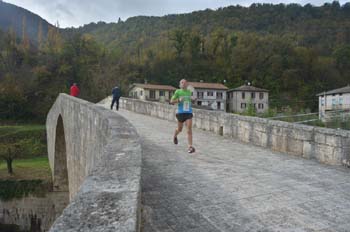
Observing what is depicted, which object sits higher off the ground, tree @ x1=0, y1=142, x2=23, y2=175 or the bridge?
the bridge

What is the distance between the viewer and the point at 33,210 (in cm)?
2172

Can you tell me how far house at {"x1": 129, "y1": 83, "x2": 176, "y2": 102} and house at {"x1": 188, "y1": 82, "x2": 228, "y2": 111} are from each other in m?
5.11

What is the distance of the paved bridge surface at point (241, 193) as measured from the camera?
10.1 ft

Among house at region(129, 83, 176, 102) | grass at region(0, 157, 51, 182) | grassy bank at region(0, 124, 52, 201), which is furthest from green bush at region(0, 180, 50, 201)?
house at region(129, 83, 176, 102)

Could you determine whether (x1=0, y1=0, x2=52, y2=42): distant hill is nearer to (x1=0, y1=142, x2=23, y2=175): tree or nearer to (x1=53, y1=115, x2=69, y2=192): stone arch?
(x1=0, y1=142, x2=23, y2=175): tree

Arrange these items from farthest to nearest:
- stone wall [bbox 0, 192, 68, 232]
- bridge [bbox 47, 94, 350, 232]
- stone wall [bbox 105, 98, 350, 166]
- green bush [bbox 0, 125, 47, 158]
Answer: green bush [bbox 0, 125, 47, 158]
stone wall [bbox 0, 192, 68, 232]
stone wall [bbox 105, 98, 350, 166]
bridge [bbox 47, 94, 350, 232]

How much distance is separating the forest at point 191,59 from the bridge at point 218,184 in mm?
A: 35552

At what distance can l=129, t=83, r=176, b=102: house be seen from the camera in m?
49.8

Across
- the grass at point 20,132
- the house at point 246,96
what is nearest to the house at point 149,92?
the house at point 246,96

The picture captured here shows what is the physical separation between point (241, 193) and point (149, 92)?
47.2 metres

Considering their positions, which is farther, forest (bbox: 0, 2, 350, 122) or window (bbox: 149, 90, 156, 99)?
window (bbox: 149, 90, 156, 99)

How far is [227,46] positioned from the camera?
7425cm

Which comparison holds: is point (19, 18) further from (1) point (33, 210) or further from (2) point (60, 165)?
(1) point (33, 210)

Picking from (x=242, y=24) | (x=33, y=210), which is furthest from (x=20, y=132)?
(x=242, y=24)
